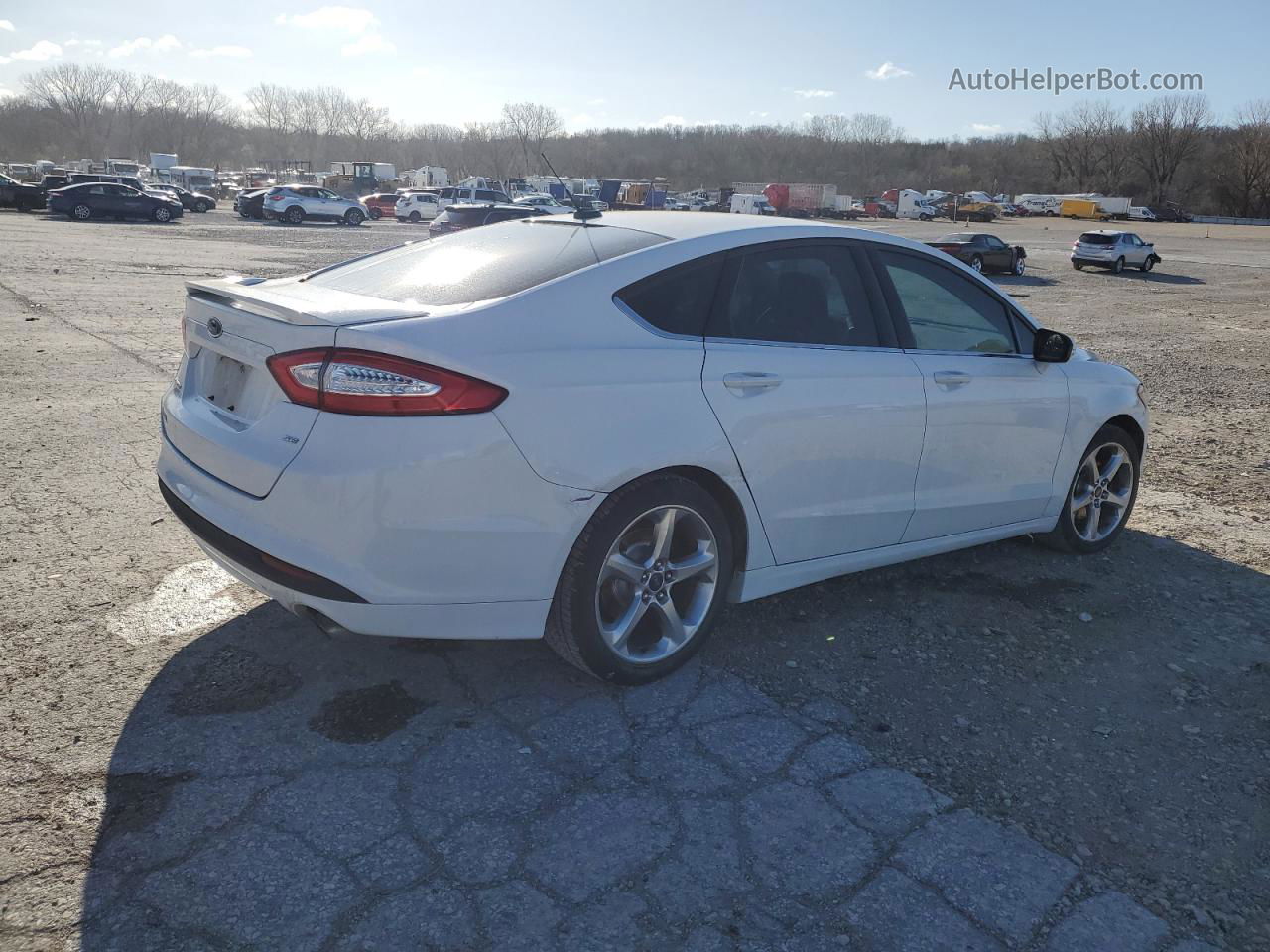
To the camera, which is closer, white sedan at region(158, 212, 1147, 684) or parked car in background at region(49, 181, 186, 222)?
white sedan at region(158, 212, 1147, 684)

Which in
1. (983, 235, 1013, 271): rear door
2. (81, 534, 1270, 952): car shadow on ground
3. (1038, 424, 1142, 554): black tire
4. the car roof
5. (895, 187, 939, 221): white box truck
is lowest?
(81, 534, 1270, 952): car shadow on ground

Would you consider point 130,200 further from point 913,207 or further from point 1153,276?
point 913,207

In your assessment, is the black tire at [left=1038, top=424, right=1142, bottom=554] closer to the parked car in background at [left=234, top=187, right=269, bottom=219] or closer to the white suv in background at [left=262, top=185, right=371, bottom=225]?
the white suv in background at [left=262, top=185, right=371, bottom=225]

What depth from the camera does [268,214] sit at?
4209 centimetres

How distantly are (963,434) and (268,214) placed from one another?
141 ft

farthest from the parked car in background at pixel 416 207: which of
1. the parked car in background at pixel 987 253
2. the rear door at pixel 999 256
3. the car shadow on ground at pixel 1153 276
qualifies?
the car shadow on ground at pixel 1153 276

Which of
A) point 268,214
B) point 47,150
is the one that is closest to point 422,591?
point 268,214

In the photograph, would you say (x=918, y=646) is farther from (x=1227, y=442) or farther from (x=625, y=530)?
(x=1227, y=442)

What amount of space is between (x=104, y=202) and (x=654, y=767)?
41543 mm

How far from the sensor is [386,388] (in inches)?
111

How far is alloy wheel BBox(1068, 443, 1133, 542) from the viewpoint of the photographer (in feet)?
16.3

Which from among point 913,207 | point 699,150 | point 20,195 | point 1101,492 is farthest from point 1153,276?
point 699,150

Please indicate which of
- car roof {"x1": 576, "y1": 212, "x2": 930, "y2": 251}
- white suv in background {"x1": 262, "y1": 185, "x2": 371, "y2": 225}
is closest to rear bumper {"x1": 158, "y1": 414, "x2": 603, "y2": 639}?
car roof {"x1": 576, "y1": 212, "x2": 930, "y2": 251}

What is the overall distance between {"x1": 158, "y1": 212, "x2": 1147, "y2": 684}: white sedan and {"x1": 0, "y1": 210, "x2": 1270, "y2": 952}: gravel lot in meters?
0.37
